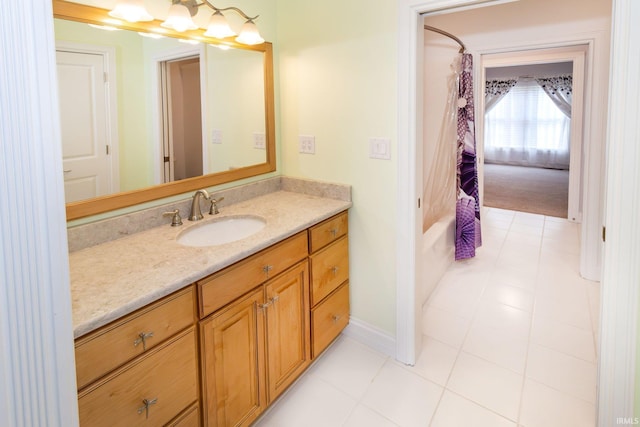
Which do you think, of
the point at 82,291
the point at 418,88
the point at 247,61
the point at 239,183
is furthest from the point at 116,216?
the point at 418,88

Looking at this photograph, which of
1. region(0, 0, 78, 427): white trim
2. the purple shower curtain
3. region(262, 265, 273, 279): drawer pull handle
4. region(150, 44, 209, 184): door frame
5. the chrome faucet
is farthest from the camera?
the purple shower curtain

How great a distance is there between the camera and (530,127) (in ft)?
29.8

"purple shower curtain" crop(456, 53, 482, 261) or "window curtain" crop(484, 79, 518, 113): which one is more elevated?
"window curtain" crop(484, 79, 518, 113)

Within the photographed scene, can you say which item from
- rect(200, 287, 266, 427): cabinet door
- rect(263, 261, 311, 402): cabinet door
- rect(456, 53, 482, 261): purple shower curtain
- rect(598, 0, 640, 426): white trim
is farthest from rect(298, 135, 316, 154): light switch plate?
rect(456, 53, 482, 261): purple shower curtain

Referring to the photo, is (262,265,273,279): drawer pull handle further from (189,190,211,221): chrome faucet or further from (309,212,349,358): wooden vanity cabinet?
(189,190,211,221): chrome faucet

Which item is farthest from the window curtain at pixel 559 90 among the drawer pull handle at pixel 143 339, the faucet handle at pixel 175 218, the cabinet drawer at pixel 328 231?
the drawer pull handle at pixel 143 339

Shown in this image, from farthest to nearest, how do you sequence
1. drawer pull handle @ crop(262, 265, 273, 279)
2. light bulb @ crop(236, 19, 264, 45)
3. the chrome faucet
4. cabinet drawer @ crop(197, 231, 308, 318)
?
light bulb @ crop(236, 19, 264, 45) < the chrome faucet < drawer pull handle @ crop(262, 265, 273, 279) < cabinet drawer @ crop(197, 231, 308, 318)

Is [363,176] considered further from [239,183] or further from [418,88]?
[239,183]

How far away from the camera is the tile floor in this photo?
5.96 ft

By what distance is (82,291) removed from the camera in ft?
3.87

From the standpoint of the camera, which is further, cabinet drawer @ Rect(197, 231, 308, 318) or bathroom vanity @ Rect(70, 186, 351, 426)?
cabinet drawer @ Rect(197, 231, 308, 318)

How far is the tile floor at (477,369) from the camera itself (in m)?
1.82

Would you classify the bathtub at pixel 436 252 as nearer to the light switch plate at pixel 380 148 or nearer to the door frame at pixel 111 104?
the light switch plate at pixel 380 148

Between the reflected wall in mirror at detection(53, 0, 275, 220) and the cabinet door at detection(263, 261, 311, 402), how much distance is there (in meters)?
0.68
